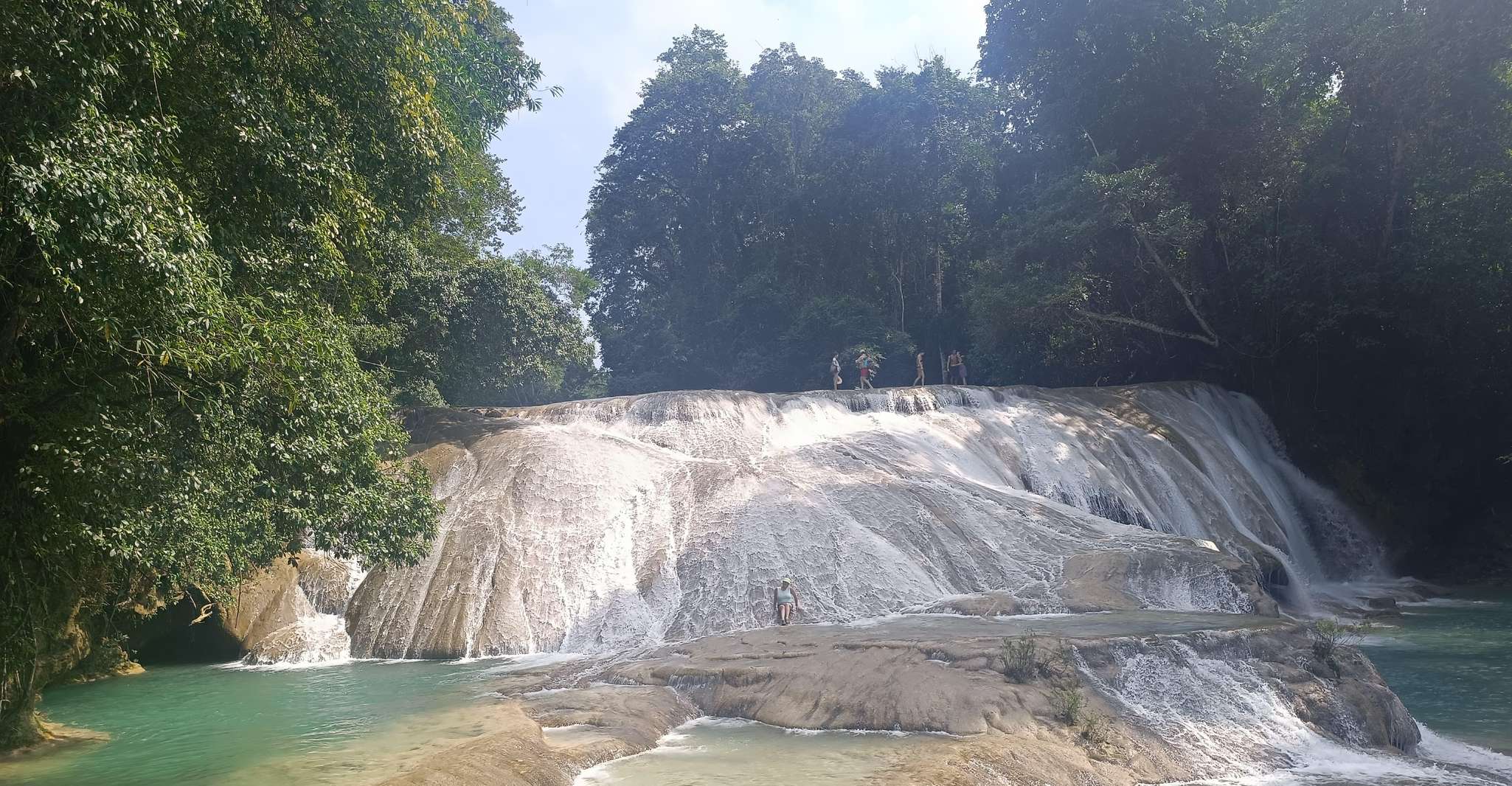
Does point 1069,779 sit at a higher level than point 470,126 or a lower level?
lower

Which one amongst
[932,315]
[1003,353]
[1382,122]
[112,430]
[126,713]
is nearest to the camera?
[112,430]

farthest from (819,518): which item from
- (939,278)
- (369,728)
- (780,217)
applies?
(780,217)

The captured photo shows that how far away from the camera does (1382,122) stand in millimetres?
28172

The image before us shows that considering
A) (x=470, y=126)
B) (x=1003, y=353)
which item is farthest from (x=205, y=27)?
(x=1003, y=353)

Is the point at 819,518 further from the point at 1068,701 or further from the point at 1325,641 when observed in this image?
the point at 1325,641

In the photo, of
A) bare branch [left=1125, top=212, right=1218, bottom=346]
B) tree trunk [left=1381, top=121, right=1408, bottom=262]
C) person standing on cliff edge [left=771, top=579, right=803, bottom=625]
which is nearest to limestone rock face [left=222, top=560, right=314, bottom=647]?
person standing on cliff edge [left=771, top=579, right=803, bottom=625]

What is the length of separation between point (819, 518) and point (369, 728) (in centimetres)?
944

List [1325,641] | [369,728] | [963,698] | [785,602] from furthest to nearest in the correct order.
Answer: [785,602]
[1325,641]
[369,728]
[963,698]

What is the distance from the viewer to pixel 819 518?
63.3 feet

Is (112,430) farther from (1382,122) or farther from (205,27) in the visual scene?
(1382,122)

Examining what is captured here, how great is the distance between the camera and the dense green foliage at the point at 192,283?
268 inches

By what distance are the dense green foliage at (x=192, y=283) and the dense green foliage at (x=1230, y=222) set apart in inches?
937

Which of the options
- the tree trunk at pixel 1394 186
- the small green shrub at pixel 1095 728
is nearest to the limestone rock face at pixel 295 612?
the small green shrub at pixel 1095 728

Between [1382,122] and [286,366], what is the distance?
28.8 metres
